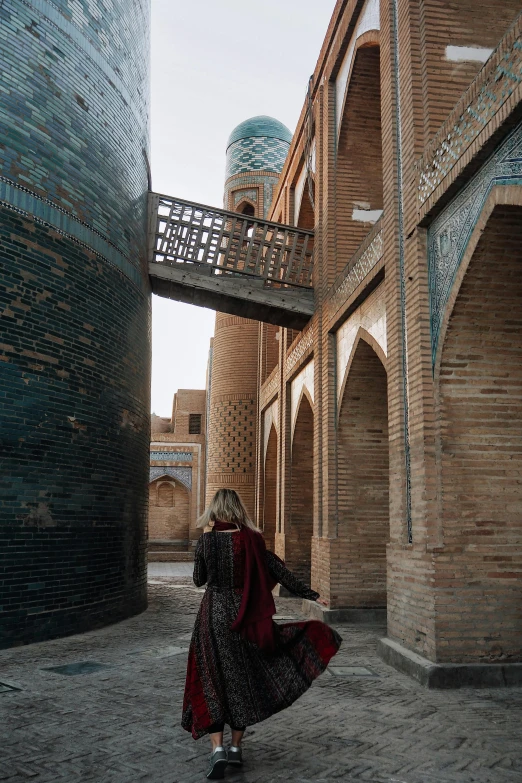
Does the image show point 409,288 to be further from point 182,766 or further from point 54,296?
point 182,766

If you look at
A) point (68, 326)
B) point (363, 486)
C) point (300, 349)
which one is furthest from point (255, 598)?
point (300, 349)

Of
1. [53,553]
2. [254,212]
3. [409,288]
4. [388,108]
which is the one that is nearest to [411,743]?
[409,288]

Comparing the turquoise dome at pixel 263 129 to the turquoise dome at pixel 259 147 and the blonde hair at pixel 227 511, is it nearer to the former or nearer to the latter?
the turquoise dome at pixel 259 147

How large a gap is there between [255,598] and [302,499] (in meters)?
9.63

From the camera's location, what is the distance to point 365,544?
368 inches

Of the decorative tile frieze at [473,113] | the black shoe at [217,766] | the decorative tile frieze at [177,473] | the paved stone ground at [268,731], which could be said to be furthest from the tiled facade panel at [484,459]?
the decorative tile frieze at [177,473]

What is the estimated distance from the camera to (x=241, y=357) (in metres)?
19.1

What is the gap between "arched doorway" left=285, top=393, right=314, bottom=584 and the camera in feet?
41.9

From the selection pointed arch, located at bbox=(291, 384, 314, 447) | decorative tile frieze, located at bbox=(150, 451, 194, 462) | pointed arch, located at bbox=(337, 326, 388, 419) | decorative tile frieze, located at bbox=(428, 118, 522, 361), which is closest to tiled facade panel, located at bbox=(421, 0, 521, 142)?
decorative tile frieze, located at bbox=(428, 118, 522, 361)

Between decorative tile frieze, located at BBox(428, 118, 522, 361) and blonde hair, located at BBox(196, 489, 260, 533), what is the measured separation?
3.04 metres

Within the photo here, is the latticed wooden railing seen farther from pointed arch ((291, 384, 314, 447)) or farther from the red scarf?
the red scarf

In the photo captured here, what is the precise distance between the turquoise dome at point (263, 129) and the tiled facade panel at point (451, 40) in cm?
1525

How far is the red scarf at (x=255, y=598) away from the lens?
3.59 m

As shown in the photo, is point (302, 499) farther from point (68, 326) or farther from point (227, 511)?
point (227, 511)
